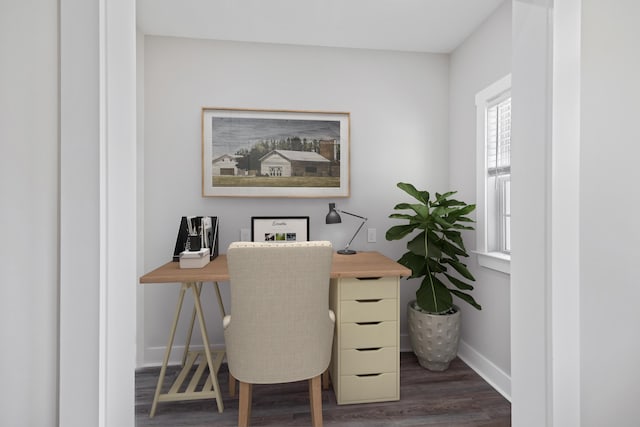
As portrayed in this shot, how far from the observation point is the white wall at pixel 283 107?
2436 millimetres

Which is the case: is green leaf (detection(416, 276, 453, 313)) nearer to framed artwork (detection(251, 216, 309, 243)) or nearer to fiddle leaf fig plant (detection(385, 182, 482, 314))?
fiddle leaf fig plant (detection(385, 182, 482, 314))

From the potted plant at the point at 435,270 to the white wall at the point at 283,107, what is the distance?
42 centimetres

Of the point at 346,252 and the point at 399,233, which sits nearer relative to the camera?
the point at 399,233

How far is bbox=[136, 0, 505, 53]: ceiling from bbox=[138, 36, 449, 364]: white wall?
13 centimetres

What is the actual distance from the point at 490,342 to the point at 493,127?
1.54 metres

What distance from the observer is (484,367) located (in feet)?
7.33

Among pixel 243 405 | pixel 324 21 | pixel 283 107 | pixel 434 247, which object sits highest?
pixel 324 21

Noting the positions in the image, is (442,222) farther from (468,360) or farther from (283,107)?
(283,107)

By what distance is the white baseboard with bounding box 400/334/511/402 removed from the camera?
2021mm
